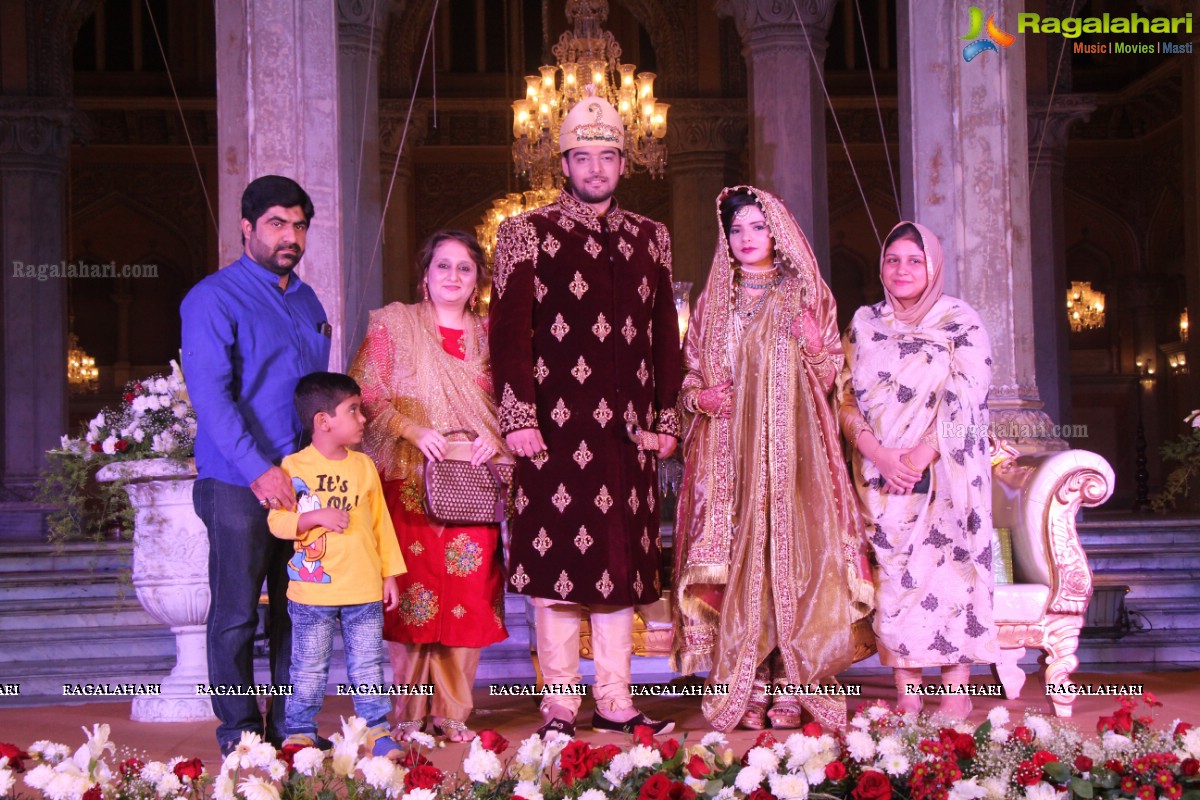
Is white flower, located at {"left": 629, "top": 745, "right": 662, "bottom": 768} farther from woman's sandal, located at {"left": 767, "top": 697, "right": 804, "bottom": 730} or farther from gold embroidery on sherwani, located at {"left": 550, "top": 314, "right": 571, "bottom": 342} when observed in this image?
gold embroidery on sherwani, located at {"left": 550, "top": 314, "right": 571, "bottom": 342}

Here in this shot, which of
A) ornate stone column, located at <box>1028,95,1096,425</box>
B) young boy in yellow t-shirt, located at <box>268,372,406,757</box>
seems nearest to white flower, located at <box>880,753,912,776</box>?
young boy in yellow t-shirt, located at <box>268,372,406,757</box>

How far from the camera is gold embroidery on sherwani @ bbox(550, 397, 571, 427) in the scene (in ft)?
13.6

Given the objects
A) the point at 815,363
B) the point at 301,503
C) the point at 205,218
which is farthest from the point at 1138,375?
the point at 301,503

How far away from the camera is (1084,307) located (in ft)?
56.9

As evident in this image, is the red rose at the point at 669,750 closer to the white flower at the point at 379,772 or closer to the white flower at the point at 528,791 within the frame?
the white flower at the point at 528,791

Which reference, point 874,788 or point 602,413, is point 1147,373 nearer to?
point 602,413

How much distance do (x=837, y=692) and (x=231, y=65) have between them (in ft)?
13.8

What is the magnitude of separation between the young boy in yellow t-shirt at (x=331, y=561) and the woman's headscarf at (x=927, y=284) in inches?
74.6

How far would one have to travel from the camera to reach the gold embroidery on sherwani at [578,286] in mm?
4191

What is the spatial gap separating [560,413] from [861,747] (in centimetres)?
169

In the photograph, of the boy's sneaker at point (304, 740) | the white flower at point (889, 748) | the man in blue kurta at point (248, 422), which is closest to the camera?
the white flower at point (889, 748)

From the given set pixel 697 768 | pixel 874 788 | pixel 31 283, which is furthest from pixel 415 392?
pixel 31 283

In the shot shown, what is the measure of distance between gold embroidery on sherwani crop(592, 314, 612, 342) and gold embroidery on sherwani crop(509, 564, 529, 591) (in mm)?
746

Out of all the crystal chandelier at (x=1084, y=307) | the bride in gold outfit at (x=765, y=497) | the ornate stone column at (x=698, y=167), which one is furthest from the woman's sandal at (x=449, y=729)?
the crystal chandelier at (x=1084, y=307)
